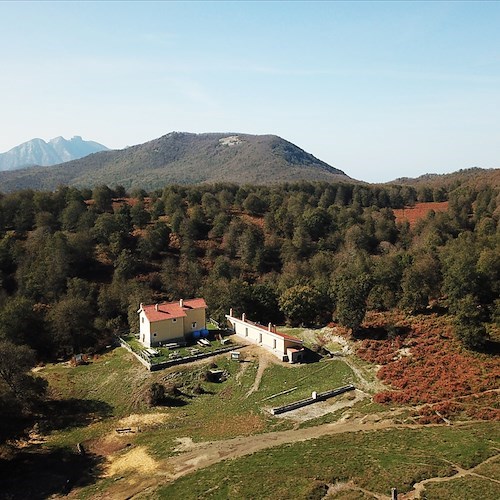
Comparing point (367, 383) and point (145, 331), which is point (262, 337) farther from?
point (367, 383)

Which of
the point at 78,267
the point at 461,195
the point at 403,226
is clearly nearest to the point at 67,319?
the point at 78,267

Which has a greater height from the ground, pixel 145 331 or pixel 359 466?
pixel 145 331

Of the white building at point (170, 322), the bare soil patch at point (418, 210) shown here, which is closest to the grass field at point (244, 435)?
the white building at point (170, 322)

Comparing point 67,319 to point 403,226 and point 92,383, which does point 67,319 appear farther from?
point 403,226

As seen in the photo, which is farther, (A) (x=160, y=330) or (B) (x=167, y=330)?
(B) (x=167, y=330)

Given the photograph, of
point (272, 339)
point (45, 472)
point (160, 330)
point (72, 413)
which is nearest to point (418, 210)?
point (272, 339)

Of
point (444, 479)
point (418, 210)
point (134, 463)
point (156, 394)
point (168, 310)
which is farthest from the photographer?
Answer: point (418, 210)

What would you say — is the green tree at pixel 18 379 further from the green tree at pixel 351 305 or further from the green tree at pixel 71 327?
the green tree at pixel 351 305
